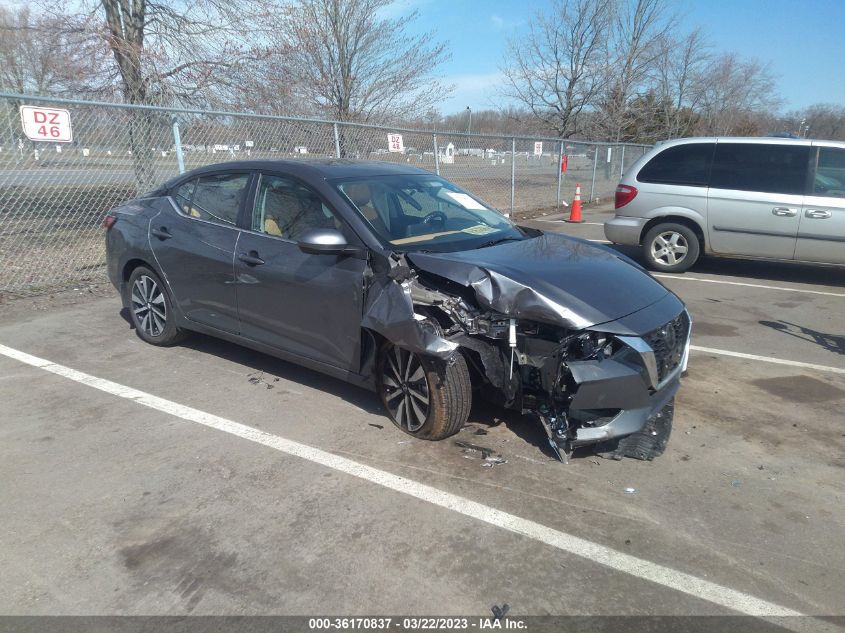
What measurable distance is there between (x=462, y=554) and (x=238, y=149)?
8.04 meters

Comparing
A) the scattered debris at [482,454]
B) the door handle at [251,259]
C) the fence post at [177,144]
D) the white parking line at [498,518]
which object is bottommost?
the white parking line at [498,518]

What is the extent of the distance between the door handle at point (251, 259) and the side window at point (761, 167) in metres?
6.64

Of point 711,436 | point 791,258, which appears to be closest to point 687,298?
point 791,258

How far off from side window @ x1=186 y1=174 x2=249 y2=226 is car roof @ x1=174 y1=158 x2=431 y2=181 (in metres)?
0.08

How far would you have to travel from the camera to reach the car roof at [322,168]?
14.4ft

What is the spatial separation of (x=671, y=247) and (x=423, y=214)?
5601mm

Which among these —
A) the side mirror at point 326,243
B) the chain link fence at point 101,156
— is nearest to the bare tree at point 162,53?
the chain link fence at point 101,156

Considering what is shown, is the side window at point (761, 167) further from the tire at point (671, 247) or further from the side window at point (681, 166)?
the tire at point (671, 247)

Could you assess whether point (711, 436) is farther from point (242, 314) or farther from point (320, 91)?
point (320, 91)

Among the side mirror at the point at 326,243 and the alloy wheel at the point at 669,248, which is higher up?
the side mirror at the point at 326,243

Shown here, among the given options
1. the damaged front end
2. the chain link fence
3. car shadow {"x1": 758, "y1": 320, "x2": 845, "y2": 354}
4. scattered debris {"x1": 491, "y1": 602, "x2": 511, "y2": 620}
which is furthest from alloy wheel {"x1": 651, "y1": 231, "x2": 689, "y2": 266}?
scattered debris {"x1": 491, "y1": 602, "x2": 511, "y2": 620}

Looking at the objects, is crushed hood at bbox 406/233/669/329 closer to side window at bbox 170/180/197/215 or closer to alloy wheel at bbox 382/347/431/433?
alloy wheel at bbox 382/347/431/433

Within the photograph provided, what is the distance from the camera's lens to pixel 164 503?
321 centimetres

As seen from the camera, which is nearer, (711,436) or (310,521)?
(310,521)
